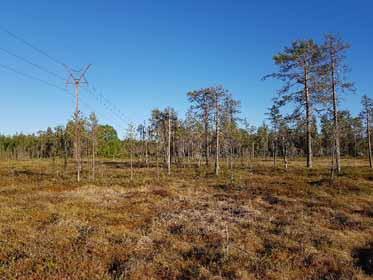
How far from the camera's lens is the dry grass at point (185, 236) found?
27.7ft

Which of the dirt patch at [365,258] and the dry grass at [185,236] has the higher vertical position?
the dry grass at [185,236]

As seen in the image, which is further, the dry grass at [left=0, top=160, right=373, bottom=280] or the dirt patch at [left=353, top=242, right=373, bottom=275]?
the dirt patch at [left=353, top=242, right=373, bottom=275]

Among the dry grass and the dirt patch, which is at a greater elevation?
the dry grass

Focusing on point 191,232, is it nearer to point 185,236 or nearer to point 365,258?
point 185,236

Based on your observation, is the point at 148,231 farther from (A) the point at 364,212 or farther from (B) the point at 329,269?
(A) the point at 364,212

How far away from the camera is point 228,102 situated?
1752 inches

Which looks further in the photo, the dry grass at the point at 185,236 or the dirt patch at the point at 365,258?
the dirt patch at the point at 365,258

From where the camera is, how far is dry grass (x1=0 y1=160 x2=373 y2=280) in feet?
27.7

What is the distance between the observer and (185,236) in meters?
11.7

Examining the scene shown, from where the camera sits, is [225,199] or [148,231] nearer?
[148,231]

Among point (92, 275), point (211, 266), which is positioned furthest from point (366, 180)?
point (92, 275)

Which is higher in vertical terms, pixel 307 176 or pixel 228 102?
pixel 228 102

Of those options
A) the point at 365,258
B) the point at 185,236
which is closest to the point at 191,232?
the point at 185,236

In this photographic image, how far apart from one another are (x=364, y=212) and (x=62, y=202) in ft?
54.0
